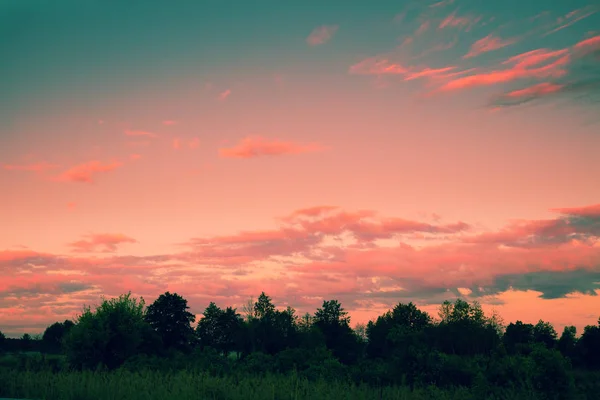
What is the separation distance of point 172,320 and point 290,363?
210 ft

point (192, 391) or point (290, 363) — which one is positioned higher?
point (192, 391)

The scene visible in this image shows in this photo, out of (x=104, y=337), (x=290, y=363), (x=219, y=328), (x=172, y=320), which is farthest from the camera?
(x=219, y=328)

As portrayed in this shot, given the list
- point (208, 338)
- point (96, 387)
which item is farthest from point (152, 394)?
point (208, 338)

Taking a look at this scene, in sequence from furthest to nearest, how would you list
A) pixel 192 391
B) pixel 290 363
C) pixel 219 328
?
pixel 219 328
pixel 290 363
pixel 192 391

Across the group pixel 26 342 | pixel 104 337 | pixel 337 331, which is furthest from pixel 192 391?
pixel 26 342

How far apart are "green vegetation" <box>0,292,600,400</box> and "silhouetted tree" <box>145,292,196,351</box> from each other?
20 cm

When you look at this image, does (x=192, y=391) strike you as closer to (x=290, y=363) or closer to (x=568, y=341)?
(x=290, y=363)

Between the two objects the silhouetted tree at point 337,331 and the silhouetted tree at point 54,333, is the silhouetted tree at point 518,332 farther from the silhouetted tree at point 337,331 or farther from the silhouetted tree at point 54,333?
the silhouetted tree at point 54,333

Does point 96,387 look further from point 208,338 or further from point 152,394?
point 208,338

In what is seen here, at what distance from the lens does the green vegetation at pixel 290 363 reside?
16.4m

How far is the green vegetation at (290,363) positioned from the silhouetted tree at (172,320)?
0.66 feet

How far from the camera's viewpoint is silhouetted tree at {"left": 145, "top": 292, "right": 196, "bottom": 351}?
335ft

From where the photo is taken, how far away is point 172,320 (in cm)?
10350

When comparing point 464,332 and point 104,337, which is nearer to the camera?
point 104,337
